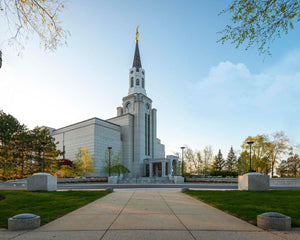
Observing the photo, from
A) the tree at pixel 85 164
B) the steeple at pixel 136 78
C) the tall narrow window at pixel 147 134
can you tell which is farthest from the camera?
the steeple at pixel 136 78

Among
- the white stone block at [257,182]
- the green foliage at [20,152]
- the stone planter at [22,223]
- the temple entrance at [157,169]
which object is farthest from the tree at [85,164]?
the stone planter at [22,223]

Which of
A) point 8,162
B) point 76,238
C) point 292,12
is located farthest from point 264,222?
point 8,162

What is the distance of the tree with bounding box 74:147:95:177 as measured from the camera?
43.4m

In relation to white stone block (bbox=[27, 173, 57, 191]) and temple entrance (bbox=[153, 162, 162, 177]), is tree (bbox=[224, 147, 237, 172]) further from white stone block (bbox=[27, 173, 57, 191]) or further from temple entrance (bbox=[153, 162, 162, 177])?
white stone block (bbox=[27, 173, 57, 191])

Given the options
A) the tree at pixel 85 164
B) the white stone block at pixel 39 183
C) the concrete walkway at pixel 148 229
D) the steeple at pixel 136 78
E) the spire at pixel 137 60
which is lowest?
the tree at pixel 85 164

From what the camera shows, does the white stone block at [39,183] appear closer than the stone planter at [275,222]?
No

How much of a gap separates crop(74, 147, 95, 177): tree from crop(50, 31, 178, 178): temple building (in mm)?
1486

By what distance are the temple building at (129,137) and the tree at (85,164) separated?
1486 millimetres

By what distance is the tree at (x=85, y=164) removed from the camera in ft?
143

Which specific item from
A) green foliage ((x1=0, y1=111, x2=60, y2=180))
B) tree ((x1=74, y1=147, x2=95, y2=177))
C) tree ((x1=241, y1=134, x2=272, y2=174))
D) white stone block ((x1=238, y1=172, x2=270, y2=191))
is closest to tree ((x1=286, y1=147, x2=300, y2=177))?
tree ((x1=241, y1=134, x2=272, y2=174))

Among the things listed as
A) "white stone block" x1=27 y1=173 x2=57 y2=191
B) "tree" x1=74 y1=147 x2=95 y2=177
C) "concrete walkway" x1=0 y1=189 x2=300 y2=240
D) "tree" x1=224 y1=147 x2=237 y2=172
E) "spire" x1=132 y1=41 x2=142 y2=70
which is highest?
"spire" x1=132 y1=41 x2=142 y2=70

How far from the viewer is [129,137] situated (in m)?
54.0

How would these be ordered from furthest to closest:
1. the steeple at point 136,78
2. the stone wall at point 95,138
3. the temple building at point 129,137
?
the steeple at point 136,78 → the temple building at point 129,137 → the stone wall at point 95,138

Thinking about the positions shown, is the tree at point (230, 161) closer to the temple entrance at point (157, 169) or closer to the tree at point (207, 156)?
Result: the tree at point (207, 156)
